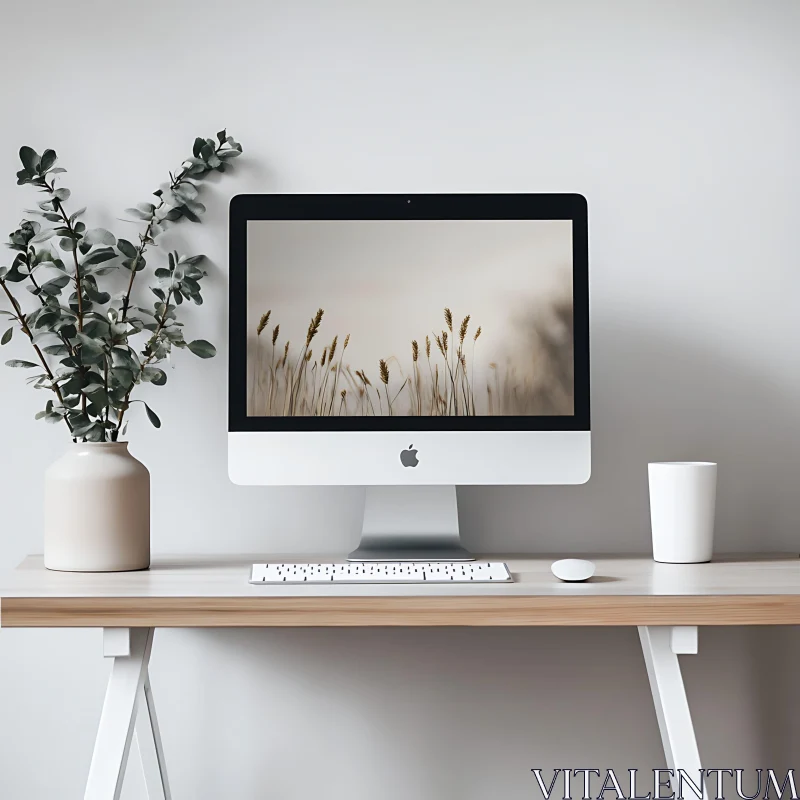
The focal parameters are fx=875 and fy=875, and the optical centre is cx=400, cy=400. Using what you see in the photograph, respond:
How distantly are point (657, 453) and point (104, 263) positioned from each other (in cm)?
115

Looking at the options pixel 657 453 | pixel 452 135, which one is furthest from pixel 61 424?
pixel 657 453

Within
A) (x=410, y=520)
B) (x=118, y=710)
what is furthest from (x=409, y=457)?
(x=118, y=710)

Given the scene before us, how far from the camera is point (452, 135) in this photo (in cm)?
175

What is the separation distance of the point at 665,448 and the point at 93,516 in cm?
108

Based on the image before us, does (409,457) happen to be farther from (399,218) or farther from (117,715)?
(117,715)

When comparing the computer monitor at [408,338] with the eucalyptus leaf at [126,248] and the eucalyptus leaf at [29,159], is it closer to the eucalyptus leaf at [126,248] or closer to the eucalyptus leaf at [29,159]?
the eucalyptus leaf at [126,248]

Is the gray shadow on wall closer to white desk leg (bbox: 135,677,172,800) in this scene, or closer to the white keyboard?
the white keyboard

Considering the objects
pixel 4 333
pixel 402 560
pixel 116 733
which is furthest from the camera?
pixel 4 333

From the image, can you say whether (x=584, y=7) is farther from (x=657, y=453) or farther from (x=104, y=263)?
(x=104, y=263)

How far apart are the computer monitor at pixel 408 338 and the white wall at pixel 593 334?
290 mm

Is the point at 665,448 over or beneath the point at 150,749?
over

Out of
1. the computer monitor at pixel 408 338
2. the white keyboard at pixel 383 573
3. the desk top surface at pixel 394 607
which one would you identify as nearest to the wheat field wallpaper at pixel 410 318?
the computer monitor at pixel 408 338

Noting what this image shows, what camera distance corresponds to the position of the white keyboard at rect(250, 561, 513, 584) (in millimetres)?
1251

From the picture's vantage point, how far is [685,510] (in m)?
1.45
